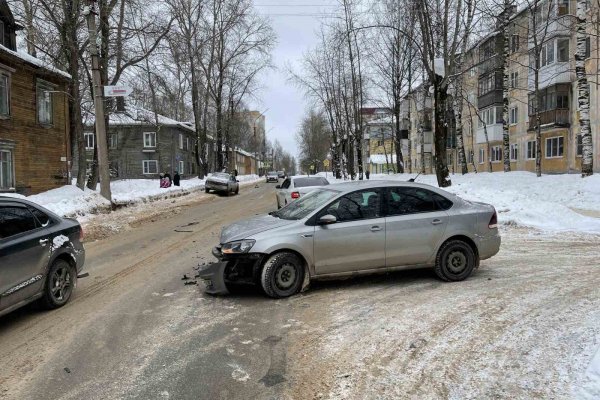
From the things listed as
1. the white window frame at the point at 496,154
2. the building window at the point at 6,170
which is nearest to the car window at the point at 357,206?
the building window at the point at 6,170

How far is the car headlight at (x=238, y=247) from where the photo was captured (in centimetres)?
629

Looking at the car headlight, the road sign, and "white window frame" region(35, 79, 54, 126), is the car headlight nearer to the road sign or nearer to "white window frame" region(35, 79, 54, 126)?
the road sign

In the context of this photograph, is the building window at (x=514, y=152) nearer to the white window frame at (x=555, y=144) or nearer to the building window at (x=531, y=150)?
the building window at (x=531, y=150)

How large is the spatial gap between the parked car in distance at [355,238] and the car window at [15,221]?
216 cm

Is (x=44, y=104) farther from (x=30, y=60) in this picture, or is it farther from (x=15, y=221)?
(x=15, y=221)

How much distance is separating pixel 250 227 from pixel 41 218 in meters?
2.64

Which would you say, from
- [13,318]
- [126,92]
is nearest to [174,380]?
[13,318]

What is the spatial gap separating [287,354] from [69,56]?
78.7ft

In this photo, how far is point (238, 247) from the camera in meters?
6.32

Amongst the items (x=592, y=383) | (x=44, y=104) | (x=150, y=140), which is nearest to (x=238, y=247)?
(x=592, y=383)

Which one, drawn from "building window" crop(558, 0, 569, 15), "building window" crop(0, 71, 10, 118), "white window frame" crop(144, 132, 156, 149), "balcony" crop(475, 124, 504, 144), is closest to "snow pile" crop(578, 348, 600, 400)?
"building window" crop(0, 71, 10, 118)

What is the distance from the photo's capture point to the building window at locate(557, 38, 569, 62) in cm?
3169

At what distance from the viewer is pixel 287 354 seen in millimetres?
4566

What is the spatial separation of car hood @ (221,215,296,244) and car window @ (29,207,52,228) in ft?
7.29
